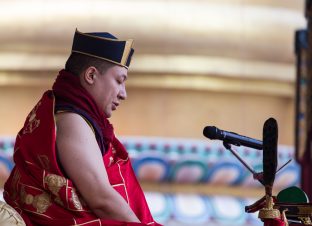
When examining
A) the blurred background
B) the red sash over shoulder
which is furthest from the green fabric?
the blurred background

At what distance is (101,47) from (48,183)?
402mm

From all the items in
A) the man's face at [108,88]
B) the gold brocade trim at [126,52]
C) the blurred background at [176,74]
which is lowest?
the blurred background at [176,74]

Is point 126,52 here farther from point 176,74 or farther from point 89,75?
point 176,74

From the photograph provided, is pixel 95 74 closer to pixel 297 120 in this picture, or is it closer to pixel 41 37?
pixel 297 120

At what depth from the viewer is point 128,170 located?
3.15 metres

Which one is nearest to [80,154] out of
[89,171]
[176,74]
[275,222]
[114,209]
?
[89,171]

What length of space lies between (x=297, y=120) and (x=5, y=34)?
9.37 ft

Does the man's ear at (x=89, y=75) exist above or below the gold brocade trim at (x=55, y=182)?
above

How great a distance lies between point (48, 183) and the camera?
297 cm

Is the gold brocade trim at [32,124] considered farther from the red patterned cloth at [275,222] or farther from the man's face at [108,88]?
the red patterned cloth at [275,222]

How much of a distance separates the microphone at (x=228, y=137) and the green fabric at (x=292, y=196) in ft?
0.46

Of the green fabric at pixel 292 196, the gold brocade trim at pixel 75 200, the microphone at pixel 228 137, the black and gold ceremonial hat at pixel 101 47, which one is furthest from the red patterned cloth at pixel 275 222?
the black and gold ceremonial hat at pixel 101 47

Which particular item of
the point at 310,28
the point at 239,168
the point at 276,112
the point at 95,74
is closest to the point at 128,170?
the point at 95,74

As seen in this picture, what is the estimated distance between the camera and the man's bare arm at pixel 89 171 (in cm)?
292
